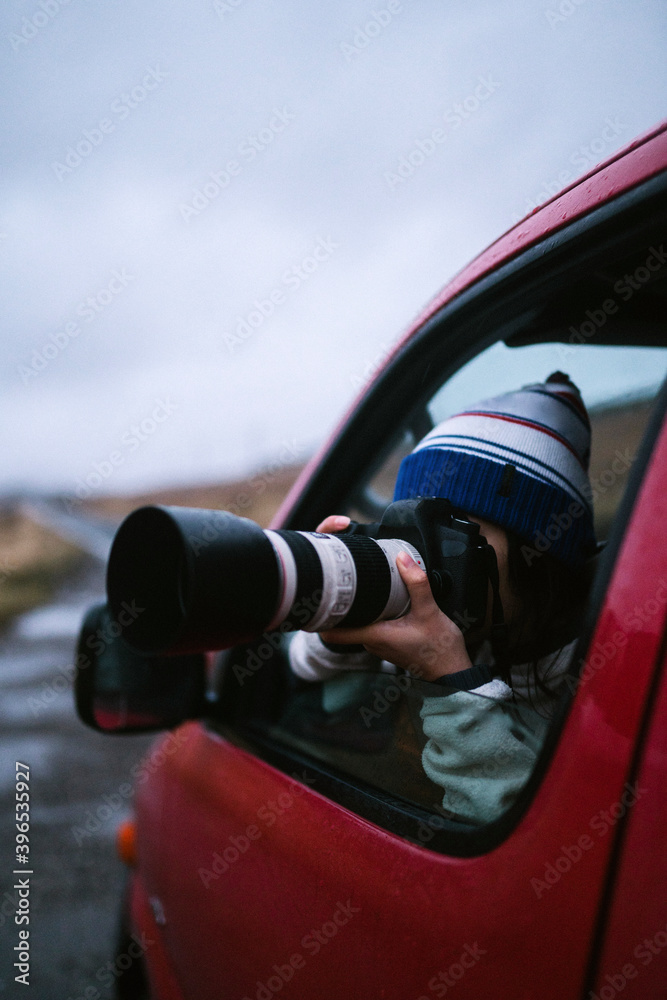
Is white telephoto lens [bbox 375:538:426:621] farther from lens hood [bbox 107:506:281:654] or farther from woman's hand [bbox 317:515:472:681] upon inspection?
lens hood [bbox 107:506:281:654]

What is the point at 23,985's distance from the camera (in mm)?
2062

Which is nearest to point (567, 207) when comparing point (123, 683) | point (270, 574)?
point (270, 574)

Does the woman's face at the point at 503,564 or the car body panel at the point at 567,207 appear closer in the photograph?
the car body panel at the point at 567,207

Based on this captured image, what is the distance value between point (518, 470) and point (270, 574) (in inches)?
20.7

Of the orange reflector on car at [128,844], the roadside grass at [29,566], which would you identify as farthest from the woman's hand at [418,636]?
the roadside grass at [29,566]

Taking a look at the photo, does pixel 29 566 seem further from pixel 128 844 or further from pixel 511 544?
pixel 511 544

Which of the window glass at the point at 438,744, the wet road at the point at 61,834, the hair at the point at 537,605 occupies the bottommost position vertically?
the wet road at the point at 61,834

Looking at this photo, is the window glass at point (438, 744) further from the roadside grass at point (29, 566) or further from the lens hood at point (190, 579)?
the roadside grass at point (29, 566)

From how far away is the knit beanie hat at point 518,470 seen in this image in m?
1.11

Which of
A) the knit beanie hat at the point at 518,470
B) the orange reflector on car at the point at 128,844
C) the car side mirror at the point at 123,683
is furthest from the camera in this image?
the orange reflector on car at the point at 128,844

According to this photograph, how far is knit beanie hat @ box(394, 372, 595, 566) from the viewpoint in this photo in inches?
43.8

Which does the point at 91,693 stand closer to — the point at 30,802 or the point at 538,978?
the point at 538,978

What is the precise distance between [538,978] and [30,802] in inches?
135

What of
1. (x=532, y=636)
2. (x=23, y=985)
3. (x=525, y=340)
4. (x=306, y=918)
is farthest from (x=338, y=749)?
(x=23, y=985)
